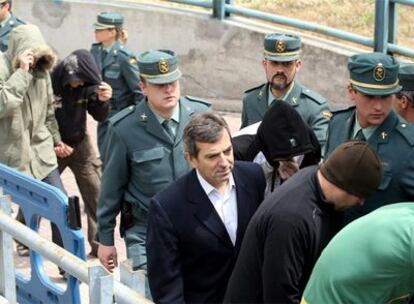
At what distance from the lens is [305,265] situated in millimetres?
4285

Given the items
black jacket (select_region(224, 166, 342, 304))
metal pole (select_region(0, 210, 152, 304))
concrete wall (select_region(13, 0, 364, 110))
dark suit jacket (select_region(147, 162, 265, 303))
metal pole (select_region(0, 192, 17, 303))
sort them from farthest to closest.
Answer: concrete wall (select_region(13, 0, 364, 110)), metal pole (select_region(0, 192, 17, 303)), dark suit jacket (select_region(147, 162, 265, 303)), black jacket (select_region(224, 166, 342, 304)), metal pole (select_region(0, 210, 152, 304))

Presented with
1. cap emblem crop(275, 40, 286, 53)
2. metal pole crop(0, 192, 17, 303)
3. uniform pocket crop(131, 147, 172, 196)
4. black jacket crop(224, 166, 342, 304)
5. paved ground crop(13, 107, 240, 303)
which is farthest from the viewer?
paved ground crop(13, 107, 240, 303)

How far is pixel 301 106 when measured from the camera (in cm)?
664

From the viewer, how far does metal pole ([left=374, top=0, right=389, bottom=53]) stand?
1039 cm

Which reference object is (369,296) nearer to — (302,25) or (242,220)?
(242,220)

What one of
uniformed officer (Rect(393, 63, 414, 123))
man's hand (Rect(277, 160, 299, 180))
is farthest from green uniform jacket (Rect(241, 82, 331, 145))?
man's hand (Rect(277, 160, 299, 180))

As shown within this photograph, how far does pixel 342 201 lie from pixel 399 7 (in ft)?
21.6

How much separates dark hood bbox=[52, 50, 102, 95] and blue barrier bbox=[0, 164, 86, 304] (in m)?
1.84

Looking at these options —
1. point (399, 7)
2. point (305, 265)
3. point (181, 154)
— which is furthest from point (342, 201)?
point (399, 7)

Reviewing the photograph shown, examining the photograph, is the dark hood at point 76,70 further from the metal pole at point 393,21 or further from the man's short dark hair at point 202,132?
the metal pole at point 393,21

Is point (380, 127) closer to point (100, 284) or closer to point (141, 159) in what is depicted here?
point (141, 159)

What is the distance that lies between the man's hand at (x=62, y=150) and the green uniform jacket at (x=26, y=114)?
0.19 m

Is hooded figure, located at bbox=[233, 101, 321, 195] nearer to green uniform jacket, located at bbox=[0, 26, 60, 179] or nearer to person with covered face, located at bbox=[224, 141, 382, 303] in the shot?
person with covered face, located at bbox=[224, 141, 382, 303]

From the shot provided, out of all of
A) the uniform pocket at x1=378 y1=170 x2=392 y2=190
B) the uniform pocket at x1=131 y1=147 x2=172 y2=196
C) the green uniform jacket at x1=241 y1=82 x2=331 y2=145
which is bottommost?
the green uniform jacket at x1=241 y1=82 x2=331 y2=145
